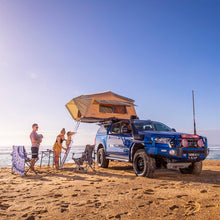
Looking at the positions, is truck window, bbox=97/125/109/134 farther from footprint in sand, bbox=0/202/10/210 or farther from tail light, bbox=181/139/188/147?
footprint in sand, bbox=0/202/10/210

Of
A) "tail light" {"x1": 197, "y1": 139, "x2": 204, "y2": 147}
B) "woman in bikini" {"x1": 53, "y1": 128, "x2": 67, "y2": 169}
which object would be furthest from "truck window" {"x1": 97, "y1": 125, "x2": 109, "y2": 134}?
"tail light" {"x1": 197, "y1": 139, "x2": 204, "y2": 147}

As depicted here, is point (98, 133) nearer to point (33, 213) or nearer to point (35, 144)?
point (35, 144)

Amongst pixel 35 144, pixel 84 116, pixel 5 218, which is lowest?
pixel 5 218

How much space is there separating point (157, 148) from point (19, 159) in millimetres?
5038

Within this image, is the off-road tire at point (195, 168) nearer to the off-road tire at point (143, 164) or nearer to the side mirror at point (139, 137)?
the off-road tire at point (143, 164)

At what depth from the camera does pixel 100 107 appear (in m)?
12.4

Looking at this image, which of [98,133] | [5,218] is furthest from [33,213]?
[98,133]

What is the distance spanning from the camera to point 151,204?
3.77 meters

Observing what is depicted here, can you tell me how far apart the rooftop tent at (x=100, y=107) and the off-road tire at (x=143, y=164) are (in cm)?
489

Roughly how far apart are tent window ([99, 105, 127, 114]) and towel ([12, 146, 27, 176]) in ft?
16.6

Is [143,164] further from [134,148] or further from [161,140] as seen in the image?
[161,140]

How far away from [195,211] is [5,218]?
2835 mm

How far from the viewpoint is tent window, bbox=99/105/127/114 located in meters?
12.4

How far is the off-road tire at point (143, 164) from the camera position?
652 centimetres
